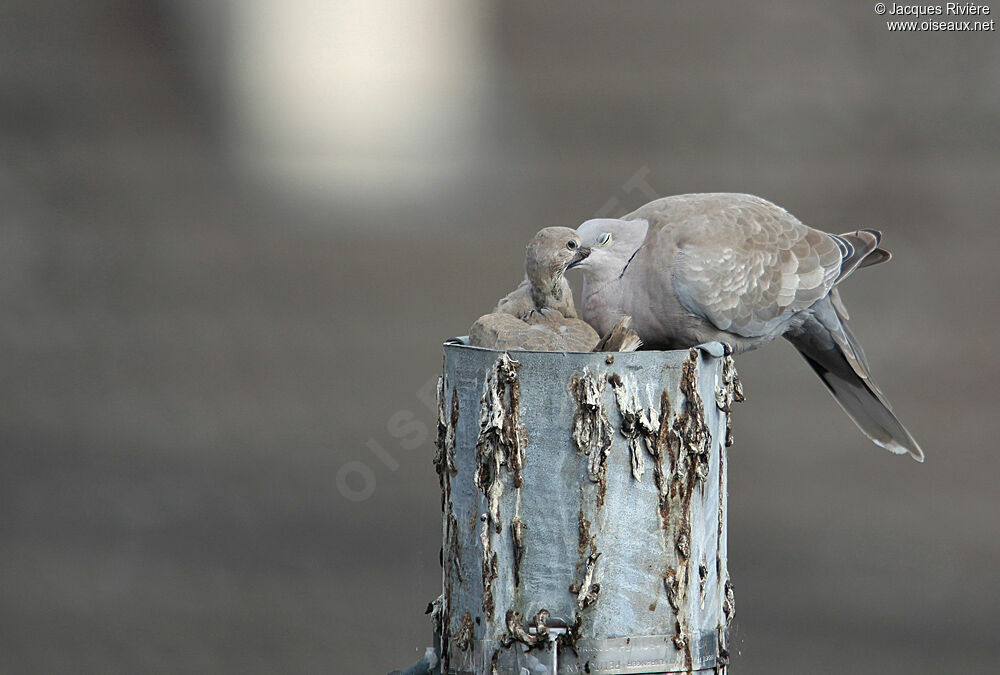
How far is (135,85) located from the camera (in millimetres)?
5555

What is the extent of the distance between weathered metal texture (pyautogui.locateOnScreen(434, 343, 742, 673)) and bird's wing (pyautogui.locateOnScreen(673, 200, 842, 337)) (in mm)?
681

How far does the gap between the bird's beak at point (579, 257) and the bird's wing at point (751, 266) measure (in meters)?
0.31

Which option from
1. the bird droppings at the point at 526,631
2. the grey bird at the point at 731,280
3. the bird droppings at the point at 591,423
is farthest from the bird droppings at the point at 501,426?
the grey bird at the point at 731,280

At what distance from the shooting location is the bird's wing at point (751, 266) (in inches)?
113

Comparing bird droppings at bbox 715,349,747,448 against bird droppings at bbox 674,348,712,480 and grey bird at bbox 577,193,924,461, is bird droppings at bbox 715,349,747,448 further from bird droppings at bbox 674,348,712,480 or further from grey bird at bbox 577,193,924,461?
grey bird at bbox 577,193,924,461

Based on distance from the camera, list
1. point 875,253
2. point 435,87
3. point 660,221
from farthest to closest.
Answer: point 435,87 → point 875,253 → point 660,221

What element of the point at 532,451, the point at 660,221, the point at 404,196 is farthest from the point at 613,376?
the point at 404,196

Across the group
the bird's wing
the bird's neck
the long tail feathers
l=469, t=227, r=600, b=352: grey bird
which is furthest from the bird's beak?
the long tail feathers

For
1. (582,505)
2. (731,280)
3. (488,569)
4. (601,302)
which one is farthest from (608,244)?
(488,569)

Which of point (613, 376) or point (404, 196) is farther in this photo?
point (404, 196)

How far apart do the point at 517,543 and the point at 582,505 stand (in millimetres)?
154

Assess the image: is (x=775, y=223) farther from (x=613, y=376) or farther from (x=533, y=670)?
(x=533, y=670)

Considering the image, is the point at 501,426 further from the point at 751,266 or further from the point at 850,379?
the point at 850,379

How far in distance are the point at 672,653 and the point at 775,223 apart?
4.56ft
